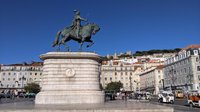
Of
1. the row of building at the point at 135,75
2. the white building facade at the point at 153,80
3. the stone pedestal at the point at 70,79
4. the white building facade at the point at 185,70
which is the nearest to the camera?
the stone pedestal at the point at 70,79

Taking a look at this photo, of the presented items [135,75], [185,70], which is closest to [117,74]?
[135,75]

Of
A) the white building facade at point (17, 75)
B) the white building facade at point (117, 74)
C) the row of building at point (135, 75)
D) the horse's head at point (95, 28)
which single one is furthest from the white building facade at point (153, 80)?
the horse's head at point (95, 28)

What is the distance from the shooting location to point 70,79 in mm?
25656

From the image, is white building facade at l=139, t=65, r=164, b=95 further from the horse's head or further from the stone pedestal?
the stone pedestal

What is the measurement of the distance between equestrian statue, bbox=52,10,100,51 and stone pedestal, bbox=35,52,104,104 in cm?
175

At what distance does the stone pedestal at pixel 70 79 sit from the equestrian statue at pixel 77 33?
5.76 ft

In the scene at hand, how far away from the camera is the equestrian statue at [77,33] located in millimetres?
27578

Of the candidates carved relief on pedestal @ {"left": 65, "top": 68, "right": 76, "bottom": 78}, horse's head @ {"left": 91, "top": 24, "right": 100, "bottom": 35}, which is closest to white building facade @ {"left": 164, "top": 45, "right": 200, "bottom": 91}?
horse's head @ {"left": 91, "top": 24, "right": 100, "bottom": 35}

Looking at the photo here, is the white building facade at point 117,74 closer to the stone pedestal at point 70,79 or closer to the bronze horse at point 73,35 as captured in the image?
the bronze horse at point 73,35

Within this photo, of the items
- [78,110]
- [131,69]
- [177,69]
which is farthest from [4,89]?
[78,110]

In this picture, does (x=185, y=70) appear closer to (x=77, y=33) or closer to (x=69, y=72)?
(x=77, y=33)

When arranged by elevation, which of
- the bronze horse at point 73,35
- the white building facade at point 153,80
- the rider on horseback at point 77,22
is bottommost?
the white building facade at point 153,80

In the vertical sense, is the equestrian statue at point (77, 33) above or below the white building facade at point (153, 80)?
above

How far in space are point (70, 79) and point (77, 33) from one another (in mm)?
5210
